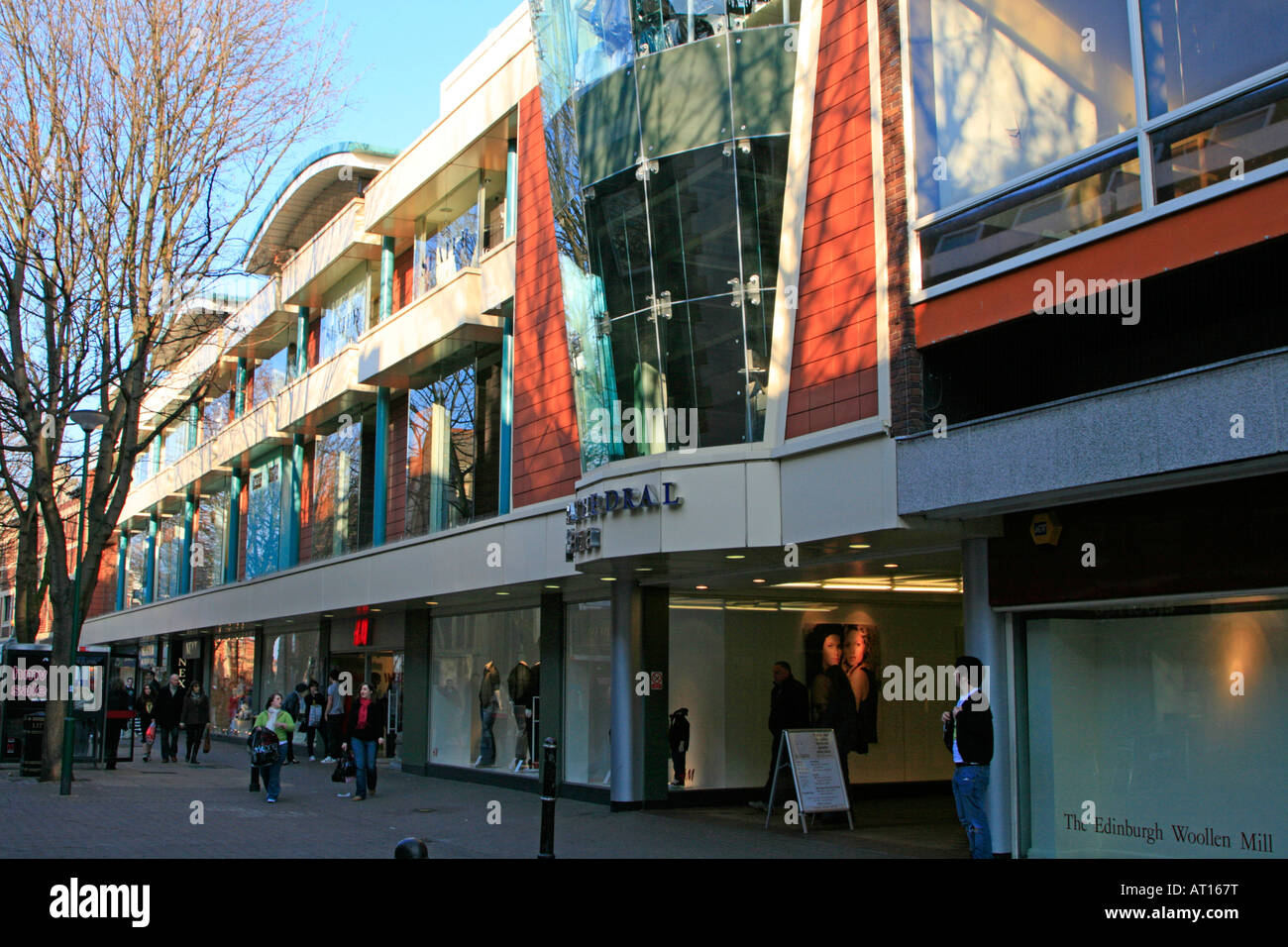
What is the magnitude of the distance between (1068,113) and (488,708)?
14320mm

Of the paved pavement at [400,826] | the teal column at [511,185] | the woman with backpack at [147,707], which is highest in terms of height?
the teal column at [511,185]

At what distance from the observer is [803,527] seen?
12789 mm

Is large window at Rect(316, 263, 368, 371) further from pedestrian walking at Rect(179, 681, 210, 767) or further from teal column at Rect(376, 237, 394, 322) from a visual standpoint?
pedestrian walking at Rect(179, 681, 210, 767)

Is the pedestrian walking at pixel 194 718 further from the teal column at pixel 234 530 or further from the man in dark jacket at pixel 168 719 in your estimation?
the teal column at pixel 234 530

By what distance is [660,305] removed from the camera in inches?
560

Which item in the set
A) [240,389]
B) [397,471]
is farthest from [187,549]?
[397,471]

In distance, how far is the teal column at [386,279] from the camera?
2506 centimetres

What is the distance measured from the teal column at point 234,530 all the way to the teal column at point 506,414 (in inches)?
734

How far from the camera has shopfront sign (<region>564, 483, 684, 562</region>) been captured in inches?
541

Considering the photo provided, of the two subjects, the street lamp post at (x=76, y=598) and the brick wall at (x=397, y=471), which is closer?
the street lamp post at (x=76, y=598)

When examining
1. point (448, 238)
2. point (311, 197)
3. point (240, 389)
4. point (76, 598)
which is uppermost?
point (311, 197)

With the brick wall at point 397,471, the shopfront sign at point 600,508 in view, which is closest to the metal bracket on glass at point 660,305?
the shopfront sign at point 600,508
